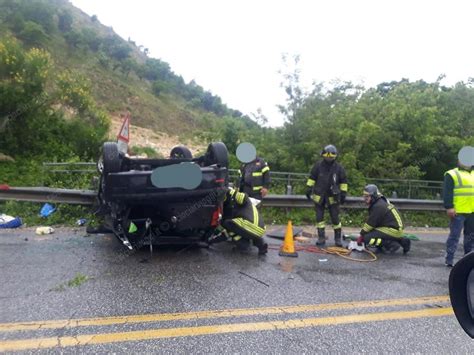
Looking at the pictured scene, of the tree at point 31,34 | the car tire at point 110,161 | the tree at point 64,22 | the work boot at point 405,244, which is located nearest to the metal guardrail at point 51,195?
the car tire at point 110,161

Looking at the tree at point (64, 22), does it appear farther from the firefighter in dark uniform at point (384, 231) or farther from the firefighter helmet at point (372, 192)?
the firefighter in dark uniform at point (384, 231)

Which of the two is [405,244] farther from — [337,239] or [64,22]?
[64,22]

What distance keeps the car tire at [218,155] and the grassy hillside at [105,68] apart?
3829 centimetres

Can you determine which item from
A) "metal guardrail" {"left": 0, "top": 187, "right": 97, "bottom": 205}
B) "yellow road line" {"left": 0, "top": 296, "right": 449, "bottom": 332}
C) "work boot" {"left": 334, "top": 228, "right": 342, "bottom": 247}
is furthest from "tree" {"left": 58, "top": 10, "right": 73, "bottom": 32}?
"yellow road line" {"left": 0, "top": 296, "right": 449, "bottom": 332}

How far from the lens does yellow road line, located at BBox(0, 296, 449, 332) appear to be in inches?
115

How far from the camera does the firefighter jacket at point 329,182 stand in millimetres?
6652

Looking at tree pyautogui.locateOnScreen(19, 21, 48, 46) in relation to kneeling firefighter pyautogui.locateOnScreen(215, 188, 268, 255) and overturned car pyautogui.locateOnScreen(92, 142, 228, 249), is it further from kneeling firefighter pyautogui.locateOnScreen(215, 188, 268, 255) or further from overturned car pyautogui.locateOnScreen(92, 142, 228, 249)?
kneeling firefighter pyautogui.locateOnScreen(215, 188, 268, 255)

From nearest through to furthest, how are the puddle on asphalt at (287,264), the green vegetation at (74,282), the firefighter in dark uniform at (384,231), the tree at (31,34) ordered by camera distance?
the green vegetation at (74,282), the puddle on asphalt at (287,264), the firefighter in dark uniform at (384,231), the tree at (31,34)

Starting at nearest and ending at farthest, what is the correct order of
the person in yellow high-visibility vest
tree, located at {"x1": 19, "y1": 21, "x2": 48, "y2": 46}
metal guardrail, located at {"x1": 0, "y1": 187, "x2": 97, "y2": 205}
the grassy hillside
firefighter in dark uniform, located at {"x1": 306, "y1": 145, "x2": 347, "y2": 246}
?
the person in yellow high-visibility vest < firefighter in dark uniform, located at {"x1": 306, "y1": 145, "x2": 347, "y2": 246} < metal guardrail, located at {"x1": 0, "y1": 187, "x2": 97, "y2": 205} < tree, located at {"x1": 19, "y1": 21, "x2": 48, "y2": 46} < the grassy hillside

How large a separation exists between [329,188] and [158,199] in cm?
319

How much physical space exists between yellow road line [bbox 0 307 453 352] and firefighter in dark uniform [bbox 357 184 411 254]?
2466 mm

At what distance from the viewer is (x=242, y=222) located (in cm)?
549

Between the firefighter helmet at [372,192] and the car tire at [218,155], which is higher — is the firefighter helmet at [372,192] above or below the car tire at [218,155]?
below

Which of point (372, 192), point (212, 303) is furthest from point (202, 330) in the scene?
point (372, 192)
